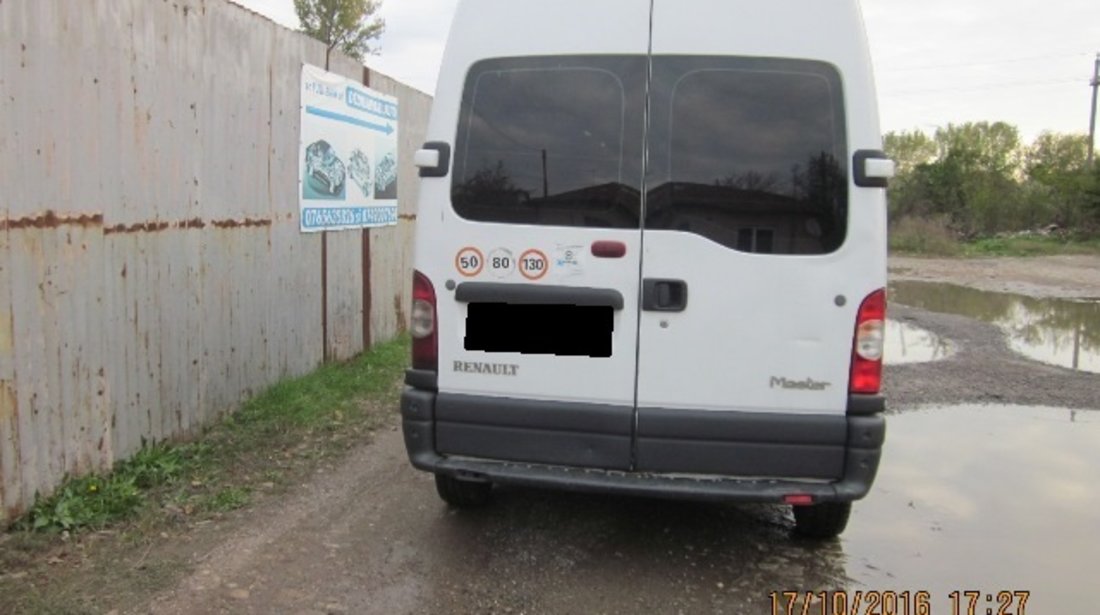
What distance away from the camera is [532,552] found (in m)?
4.00

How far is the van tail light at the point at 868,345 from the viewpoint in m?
3.44

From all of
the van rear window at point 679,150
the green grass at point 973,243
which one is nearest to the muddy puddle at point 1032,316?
the van rear window at point 679,150

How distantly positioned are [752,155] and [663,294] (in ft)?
2.21

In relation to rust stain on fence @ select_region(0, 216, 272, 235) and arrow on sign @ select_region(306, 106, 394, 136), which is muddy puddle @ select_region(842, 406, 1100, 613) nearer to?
rust stain on fence @ select_region(0, 216, 272, 235)

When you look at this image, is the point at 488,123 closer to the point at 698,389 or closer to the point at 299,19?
the point at 698,389

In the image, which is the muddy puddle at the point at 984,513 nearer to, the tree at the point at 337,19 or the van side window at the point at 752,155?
the van side window at the point at 752,155

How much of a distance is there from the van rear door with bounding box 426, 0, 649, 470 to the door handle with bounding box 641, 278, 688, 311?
0.07 meters

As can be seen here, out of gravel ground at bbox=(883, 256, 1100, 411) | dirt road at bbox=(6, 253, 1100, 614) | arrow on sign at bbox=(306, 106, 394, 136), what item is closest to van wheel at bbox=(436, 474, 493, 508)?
dirt road at bbox=(6, 253, 1100, 614)

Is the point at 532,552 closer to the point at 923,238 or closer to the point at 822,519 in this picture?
the point at 822,519

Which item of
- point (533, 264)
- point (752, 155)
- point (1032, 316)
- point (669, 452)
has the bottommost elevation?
point (1032, 316)

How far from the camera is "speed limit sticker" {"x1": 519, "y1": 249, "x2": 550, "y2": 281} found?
358 cm

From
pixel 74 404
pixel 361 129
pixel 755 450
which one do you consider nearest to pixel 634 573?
pixel 755 450

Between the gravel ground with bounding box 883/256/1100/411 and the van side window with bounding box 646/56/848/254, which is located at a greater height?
the van side window with bounding box 646/56/848/254
